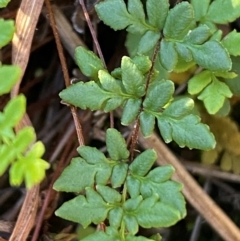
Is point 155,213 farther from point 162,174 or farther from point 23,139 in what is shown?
point 23,139

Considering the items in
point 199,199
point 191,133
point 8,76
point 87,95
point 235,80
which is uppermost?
point 8,76

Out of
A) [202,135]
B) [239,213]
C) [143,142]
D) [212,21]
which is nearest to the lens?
[202,135]

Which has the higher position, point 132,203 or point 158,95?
point 158,95

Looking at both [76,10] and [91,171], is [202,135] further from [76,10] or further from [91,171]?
[76,10]

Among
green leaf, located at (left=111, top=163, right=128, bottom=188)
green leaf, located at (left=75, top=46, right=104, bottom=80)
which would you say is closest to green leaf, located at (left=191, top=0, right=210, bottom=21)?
green leaf, located at (left=75, top=46, right=104, bottom=80)

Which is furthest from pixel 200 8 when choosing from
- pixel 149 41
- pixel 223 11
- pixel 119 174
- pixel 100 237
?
pixel 100 237

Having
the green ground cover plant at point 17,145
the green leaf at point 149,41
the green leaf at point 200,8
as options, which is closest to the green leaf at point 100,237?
the green ground cover plant at point 17,145

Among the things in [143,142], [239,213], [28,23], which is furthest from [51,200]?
[239,213]

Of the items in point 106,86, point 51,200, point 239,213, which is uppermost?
point 106,86
